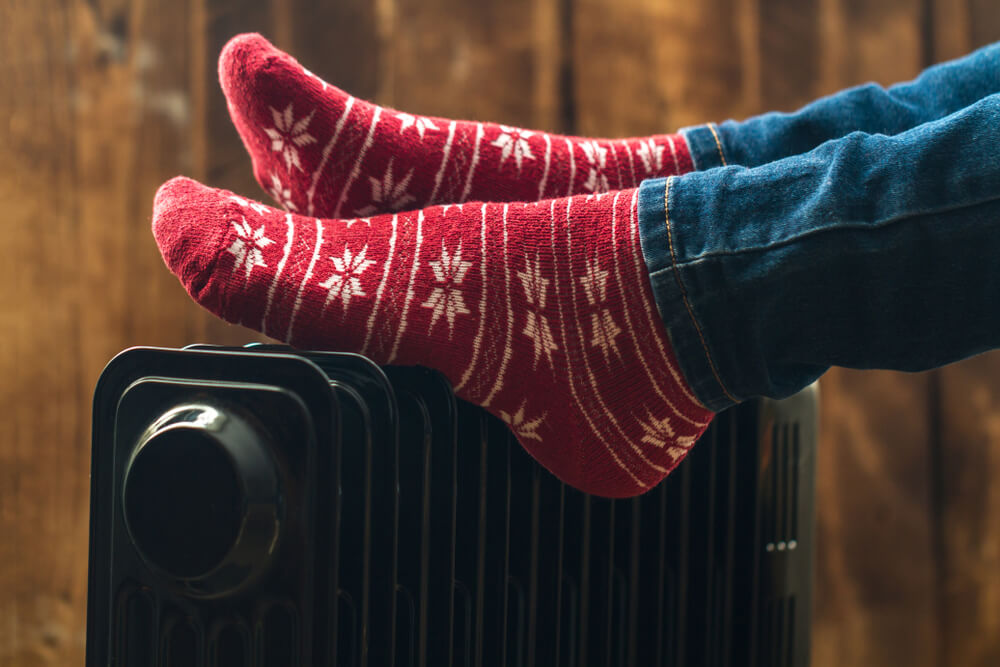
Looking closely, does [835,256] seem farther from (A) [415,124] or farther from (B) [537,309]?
(A) [415,124]

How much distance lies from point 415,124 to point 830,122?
1.06 feet

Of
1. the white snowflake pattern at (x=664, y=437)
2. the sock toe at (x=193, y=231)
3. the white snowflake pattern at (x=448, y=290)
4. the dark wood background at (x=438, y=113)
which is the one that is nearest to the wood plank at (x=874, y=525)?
the dark wood background at (x=438, y=113)

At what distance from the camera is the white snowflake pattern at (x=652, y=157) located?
0.59m

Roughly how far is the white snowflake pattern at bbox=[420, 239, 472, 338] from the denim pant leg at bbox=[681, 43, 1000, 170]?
24cm

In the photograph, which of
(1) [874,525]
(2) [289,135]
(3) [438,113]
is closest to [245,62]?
(2) [289,135]

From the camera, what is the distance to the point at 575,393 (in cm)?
47

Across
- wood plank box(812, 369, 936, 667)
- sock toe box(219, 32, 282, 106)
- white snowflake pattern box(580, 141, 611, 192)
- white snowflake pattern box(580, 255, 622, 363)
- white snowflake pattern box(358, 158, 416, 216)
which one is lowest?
wood plank box(812, 369, 936, 667)

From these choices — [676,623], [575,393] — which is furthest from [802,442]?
[575,393]

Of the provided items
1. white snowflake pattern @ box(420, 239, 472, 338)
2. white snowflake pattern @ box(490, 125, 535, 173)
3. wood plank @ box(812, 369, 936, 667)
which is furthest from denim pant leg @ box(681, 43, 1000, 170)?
wood plank @ box(812, 369, 936, 667)

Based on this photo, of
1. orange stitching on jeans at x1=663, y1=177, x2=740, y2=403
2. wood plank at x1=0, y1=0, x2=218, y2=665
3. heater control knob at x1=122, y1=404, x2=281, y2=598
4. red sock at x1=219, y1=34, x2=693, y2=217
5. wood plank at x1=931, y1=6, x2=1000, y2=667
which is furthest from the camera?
wood plank at x1=931, y1=6, x2=1000, y2=667

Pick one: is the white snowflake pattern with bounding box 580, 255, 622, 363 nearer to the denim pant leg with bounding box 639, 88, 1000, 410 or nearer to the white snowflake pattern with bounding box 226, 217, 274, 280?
the denim pant leg with bounding box 639, 88, 1000, 410

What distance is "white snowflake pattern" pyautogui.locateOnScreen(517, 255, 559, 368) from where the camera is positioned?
0.45m

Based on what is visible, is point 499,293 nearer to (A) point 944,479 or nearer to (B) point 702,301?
(B) point 702,301

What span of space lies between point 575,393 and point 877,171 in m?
0.21
